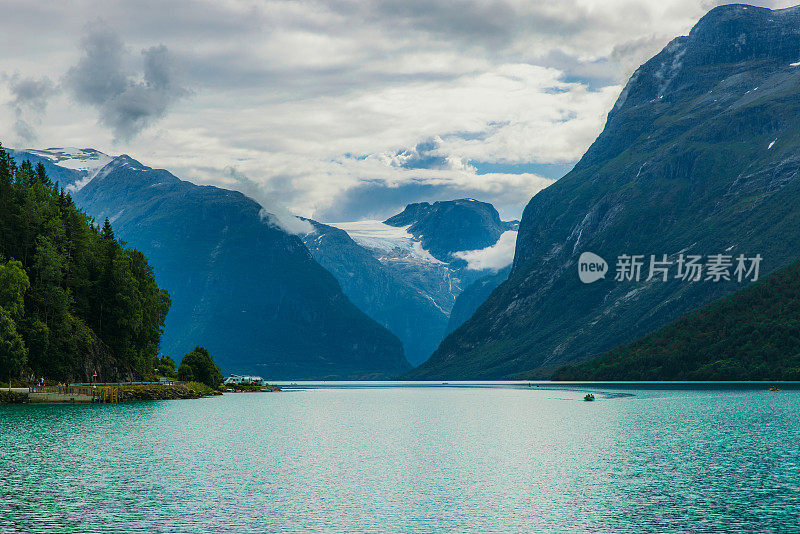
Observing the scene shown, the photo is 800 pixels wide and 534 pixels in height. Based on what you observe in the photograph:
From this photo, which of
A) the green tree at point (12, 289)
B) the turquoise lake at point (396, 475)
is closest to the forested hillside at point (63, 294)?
the green tree at point (12, 289)

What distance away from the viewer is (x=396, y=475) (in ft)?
236

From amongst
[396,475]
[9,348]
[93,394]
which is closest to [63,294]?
[93,394]

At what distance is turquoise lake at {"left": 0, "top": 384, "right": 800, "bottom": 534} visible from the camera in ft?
170

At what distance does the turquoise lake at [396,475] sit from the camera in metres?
51.9

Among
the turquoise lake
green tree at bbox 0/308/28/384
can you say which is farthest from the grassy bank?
the turquoise lake

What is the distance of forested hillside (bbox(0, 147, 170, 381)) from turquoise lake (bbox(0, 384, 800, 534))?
949 inches

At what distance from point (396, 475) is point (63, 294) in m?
109

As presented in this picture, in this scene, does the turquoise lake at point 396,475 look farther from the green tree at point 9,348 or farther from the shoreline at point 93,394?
the green tree at point 9,348

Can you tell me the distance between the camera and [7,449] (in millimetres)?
83312

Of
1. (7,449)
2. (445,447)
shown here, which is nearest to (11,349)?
(7,449)

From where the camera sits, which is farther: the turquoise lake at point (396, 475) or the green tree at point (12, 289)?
the green tree at point (12, 289)

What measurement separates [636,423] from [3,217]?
131 metres

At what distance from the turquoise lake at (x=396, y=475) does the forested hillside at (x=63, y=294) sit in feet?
79.1

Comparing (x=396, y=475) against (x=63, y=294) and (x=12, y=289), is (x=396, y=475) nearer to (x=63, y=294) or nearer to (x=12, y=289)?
(x=12, y=289)
